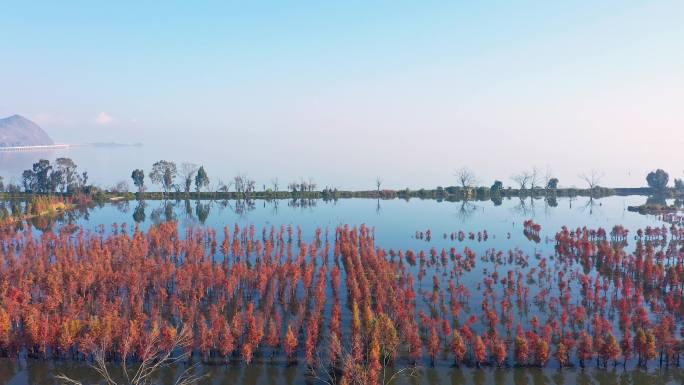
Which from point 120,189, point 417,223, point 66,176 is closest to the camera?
point 417,223

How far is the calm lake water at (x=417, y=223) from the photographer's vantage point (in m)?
32.7

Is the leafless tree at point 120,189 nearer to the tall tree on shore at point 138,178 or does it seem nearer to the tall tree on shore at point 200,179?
the tall tree on shore at point 138,178

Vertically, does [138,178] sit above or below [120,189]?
above

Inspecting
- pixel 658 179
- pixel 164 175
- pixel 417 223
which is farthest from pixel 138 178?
pixel 658 179

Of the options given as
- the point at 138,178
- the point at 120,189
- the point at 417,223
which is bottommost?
the point at 417,223

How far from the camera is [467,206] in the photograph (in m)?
122

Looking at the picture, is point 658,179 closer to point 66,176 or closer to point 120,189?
point 120,189

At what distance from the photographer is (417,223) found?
9500 centimetres

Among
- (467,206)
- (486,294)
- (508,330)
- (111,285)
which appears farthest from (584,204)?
(111,285)

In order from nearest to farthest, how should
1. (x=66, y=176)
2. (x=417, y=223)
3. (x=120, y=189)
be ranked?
(x=417, y=223)
(x=66, y=176)
(x=120, y=189)

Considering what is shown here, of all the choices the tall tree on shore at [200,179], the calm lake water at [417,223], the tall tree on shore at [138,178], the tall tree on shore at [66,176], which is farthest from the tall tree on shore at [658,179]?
the tall tree on shore at [66,176]

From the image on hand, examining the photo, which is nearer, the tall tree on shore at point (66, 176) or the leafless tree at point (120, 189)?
the tall tree on shore at point (66, 176)

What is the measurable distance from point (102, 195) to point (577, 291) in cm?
11928

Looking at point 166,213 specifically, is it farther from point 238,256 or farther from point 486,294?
point 486,294
